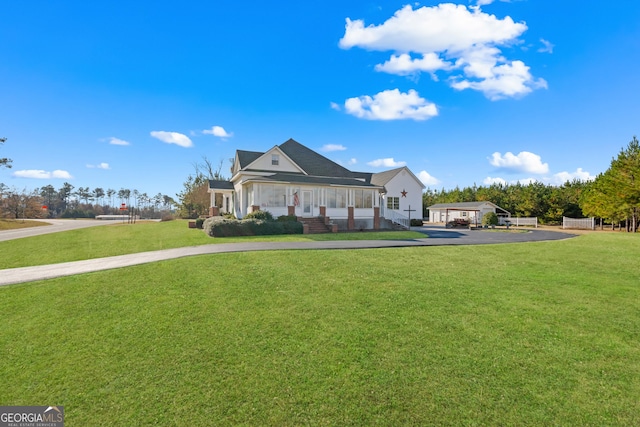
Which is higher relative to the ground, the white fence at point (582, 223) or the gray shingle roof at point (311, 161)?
the gray shingle roof at point (311, 161)

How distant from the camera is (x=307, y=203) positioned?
24438mm

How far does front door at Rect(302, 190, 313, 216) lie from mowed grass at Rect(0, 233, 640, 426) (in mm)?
16232

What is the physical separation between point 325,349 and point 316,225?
719 inches

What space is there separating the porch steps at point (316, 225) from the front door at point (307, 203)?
1.04 meters

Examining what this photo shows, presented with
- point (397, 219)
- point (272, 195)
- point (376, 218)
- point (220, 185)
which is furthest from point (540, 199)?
point (220, 185)

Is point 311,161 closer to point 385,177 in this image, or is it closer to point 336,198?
point 336,198

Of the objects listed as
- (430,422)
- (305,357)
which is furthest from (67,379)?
(430,422)

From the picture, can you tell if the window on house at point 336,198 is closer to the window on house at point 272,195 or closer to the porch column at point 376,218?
the porch column at point 376,218

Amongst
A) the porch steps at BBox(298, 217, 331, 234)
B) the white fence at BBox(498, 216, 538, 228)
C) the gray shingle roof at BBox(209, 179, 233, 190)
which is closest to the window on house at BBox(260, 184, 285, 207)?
the porch steps at BBox(298, 217, 331, 234)

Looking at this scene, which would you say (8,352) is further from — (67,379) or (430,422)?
(430,422)

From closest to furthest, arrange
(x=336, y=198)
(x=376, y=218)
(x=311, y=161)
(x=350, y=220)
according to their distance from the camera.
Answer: (x=350, y=220), (x=336, y=198), (x=376, y=218), (x=311, y=161)

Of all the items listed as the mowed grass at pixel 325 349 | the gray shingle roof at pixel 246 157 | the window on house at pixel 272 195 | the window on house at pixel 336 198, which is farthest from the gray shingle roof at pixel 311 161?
the mowed grass at pixel 325 349

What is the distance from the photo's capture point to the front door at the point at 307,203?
24172mm

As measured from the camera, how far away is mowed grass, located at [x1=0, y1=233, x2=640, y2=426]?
3346mm
